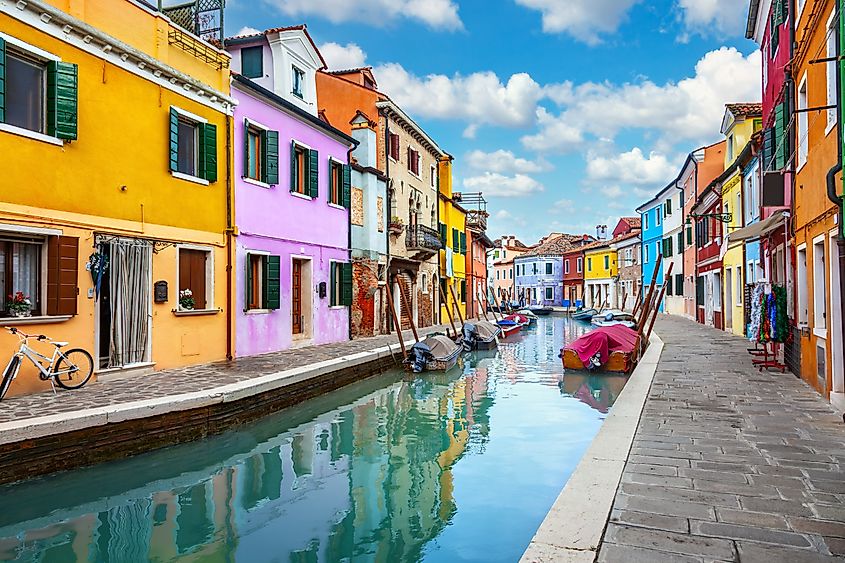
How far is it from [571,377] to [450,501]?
9.78 meters

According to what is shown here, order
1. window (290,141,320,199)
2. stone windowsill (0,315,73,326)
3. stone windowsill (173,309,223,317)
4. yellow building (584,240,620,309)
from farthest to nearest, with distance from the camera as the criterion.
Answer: yellow building (584,240,620,309)
window (290,141,320,199)
stone windowsill (173,309,223,317)
stone windowsill (0,315,73,326)

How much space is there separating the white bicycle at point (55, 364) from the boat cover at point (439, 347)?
28.9 feet

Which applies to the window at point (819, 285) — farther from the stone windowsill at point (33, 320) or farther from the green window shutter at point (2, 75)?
the green window shutter at point (2, 75)

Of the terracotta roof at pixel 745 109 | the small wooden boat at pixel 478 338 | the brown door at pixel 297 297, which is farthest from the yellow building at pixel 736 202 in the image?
the brown door at pixel 297 297

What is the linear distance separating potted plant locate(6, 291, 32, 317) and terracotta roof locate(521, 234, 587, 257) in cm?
6237

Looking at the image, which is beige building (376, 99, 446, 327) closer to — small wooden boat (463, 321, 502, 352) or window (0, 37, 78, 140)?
small wooden boat (463, 321, 502, 352)

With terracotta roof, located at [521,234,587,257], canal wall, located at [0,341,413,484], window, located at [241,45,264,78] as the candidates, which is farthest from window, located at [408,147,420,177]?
terracotta roof, located at [521,234,587,257]

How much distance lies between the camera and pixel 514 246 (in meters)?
82.1

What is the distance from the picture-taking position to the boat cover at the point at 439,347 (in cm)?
1644

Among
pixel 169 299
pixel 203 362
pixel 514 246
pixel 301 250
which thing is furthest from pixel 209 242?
pixel 514 246

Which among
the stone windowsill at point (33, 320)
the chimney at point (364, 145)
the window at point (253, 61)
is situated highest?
the window at point (253, 61)

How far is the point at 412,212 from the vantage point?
25.9 m

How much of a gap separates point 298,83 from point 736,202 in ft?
49.3

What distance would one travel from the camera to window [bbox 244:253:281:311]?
A: 565 inches
